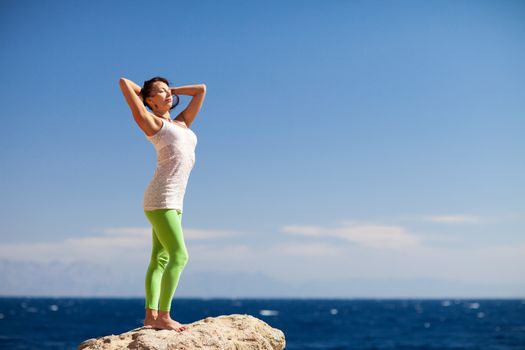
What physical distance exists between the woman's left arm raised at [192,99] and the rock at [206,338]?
2.25m

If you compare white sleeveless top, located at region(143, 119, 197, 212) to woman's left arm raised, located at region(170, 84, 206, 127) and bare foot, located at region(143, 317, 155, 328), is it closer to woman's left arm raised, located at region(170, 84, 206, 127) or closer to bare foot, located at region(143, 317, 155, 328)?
woman's left arm raised, located at region(170, 84, 206, 127)

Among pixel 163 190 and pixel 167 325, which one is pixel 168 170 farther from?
pixel 167 325

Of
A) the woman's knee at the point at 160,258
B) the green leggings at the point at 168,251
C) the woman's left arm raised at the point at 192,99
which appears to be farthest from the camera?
the woman's left arm raised at the point at 192,99

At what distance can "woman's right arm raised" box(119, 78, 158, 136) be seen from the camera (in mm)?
6633

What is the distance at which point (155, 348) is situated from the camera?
20.3 ft

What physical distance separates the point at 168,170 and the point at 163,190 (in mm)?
218

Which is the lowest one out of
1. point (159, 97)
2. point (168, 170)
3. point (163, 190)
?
point (163, 190)

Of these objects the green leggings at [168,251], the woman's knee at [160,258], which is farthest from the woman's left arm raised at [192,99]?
the woman's knee at [160,258]

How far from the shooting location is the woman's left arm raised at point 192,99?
7309mm

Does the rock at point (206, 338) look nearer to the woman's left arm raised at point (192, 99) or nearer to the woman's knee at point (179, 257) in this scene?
the woman's knee at point (179, 257)

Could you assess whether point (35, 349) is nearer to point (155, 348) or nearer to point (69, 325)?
point (69, 325)

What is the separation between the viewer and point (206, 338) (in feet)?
21.4

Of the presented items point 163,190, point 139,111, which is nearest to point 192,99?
point 139,111

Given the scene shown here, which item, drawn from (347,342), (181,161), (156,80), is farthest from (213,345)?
(347,342)
